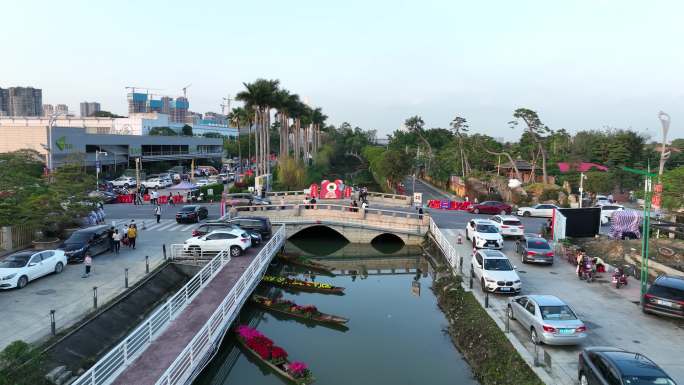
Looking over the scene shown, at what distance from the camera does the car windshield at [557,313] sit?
17016mm

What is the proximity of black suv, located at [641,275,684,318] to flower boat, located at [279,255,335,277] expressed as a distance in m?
19.2

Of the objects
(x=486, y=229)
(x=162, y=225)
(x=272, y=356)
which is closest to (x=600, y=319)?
(x=272, y=356)

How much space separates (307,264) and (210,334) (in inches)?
677

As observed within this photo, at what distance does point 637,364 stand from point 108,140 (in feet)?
284

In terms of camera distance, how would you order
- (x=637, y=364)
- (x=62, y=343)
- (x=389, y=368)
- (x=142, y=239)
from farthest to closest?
(x=142, y=239) → (x=389, y=368) → (x=62, y=343) → (x=637, y=364)

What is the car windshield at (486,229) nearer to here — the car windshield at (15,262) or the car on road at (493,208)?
the car on road at (493,208)

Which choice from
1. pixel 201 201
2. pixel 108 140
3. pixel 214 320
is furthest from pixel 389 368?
pixel 108 140

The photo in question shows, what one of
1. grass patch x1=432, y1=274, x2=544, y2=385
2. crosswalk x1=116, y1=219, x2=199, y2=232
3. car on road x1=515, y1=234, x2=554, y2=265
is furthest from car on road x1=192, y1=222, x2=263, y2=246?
car on road x1=515, y1=234, x2=554, y2=265

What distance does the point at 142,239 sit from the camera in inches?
1375

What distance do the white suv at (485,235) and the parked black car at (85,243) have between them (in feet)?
76.2

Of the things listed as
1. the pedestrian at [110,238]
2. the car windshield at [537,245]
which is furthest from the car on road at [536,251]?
the pedestrian at [110,238]

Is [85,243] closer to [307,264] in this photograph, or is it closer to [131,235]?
[131,235]

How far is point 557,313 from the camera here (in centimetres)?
1717

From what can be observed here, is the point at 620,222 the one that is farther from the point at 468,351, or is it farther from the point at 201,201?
the point at 201,201
